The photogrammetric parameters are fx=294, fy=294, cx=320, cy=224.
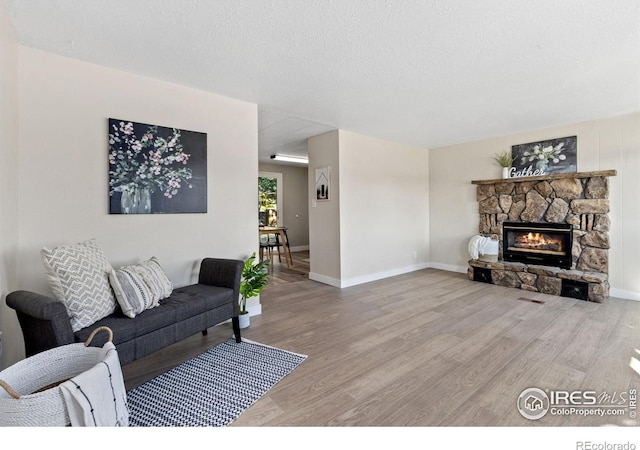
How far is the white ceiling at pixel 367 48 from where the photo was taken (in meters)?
1.80

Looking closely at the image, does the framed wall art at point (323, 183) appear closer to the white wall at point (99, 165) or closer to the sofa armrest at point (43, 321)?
the white wall at point (99, 165)

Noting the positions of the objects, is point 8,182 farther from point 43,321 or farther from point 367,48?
point 367,48

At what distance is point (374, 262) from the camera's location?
5039mm

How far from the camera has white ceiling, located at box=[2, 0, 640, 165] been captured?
1.80m

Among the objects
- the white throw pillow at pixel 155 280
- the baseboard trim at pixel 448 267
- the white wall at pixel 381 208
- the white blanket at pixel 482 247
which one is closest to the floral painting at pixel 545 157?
the white blanket at pixel 482 247

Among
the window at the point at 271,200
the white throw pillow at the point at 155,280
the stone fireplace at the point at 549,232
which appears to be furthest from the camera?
the window at the point at 271,200

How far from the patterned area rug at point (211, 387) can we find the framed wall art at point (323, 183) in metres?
2.75

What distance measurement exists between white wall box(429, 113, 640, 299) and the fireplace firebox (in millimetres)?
474

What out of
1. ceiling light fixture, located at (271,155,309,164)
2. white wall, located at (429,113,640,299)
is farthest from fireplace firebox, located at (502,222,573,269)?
ceiling light fixture, located at (271,155,309,164)

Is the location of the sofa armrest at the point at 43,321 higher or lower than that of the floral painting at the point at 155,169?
lower

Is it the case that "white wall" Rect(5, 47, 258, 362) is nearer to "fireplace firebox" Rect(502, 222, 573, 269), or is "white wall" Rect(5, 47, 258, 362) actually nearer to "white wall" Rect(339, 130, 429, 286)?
"white wall" Rect(339, 130, 429, 286)
